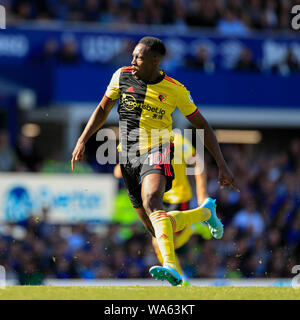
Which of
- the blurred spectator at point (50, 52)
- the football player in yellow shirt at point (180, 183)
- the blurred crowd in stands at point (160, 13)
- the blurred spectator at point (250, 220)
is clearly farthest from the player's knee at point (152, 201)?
the blurred crowd in stands at point (160, 13)

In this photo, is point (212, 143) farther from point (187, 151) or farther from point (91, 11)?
point (91, 11)

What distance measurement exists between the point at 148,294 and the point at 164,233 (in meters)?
0.64

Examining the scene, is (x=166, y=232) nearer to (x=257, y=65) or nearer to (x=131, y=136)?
(x=131, y=136)

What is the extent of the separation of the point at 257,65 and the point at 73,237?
7865 millimetres

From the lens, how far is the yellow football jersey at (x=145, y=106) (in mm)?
7074

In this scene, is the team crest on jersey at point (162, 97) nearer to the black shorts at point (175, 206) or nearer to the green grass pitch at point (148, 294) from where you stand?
the green grass pitch at point (148, 294)

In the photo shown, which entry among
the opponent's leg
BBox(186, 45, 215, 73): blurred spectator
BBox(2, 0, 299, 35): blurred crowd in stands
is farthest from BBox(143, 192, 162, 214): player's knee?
BBox(2, 0, 299, 35): blurred crowd in stands

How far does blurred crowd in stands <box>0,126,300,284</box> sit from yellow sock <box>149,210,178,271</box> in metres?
4.24

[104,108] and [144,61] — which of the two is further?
[104,108]

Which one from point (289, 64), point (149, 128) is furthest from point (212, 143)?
point (289, 64)

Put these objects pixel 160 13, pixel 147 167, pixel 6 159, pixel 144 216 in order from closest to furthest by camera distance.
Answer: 1. pixel 147 167
2. pixel 144 216
3. pixel 6 159
4. pixel 160 13

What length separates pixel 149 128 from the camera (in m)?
7.12

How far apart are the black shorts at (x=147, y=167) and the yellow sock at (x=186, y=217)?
1.13 feet
